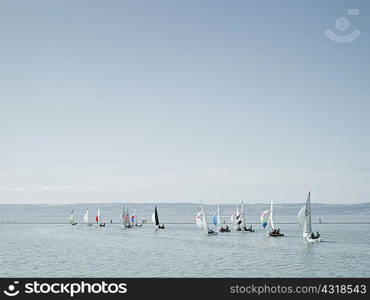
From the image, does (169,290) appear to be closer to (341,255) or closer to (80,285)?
(80,285)

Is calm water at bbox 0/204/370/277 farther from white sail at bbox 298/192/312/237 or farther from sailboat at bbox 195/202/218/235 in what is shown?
sailboat at bbox 195/202/218/235

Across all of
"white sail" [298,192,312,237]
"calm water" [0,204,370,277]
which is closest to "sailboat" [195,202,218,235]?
"white sail" [298,192,312,237]

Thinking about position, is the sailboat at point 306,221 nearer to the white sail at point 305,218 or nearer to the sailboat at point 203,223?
the white sail at point 305,218

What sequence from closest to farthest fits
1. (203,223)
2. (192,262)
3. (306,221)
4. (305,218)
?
1. (192,262)
2. (305,218)
3. (306,221)
4. (203,223)

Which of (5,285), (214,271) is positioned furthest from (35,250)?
(5,285)

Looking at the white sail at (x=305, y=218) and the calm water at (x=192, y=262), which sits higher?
the white sail at (x=305, y=218)

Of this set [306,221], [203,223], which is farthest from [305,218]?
[203,223]

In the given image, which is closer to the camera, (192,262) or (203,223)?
(192,262)

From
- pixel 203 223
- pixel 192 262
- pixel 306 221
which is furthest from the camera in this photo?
pixel 203 223

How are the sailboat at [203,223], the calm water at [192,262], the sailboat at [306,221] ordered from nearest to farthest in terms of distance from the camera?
the calm water at [192,262] → the sailboat at [306,221] → the sailboat at [203,223]

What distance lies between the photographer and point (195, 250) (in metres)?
80.0

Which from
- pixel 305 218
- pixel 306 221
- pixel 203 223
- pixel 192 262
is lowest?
pixel 192 262

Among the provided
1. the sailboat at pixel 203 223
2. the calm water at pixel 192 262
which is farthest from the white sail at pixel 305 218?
the sailboat at pixel 203 223

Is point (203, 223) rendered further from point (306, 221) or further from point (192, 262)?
point (192, 262)
